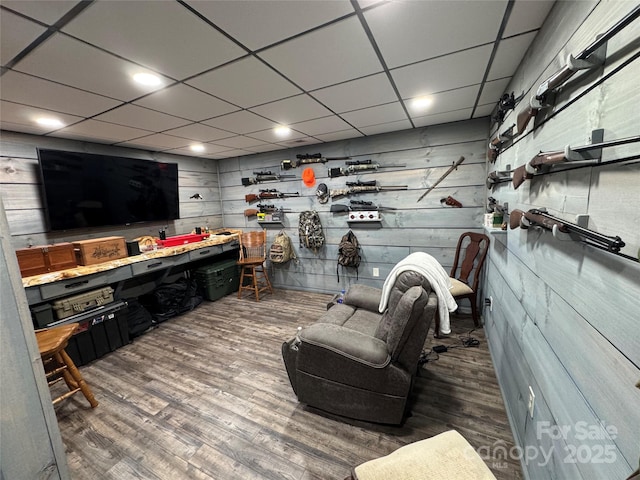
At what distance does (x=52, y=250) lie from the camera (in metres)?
2.33

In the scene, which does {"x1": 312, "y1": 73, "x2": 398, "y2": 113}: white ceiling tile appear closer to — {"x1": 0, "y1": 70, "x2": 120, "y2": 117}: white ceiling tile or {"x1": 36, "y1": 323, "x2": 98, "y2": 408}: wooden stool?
{"x1": 0, "y1": 70, "x2": 120, "y2": 117}: white ceiling tile

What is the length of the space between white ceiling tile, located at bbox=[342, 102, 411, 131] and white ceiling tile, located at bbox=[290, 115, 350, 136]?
107 mm

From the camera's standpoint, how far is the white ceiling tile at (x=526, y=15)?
106 cm

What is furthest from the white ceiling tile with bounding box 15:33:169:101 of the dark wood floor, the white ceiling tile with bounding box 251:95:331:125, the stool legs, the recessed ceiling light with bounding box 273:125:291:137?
the dark wood floor

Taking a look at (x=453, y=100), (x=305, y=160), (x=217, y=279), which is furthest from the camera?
(x=217, y=279)

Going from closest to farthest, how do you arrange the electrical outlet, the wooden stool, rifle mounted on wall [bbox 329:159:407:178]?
1. the electrical outlet
2. the wooden stool
3. rifle mounted on wall [bbox 329:159:407:178]

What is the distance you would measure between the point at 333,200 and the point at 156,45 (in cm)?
265

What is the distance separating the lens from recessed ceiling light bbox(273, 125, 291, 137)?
2.70 m

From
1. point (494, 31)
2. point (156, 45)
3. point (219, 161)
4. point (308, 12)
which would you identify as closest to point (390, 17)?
point (308, 12)

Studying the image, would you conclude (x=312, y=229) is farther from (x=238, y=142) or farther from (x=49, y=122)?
(x=49, y=122)

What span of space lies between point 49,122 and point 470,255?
170 inches

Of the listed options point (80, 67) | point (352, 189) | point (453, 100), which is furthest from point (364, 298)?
point (80, 67)

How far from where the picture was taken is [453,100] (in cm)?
214

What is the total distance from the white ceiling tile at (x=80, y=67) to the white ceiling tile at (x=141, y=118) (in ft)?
1.17
